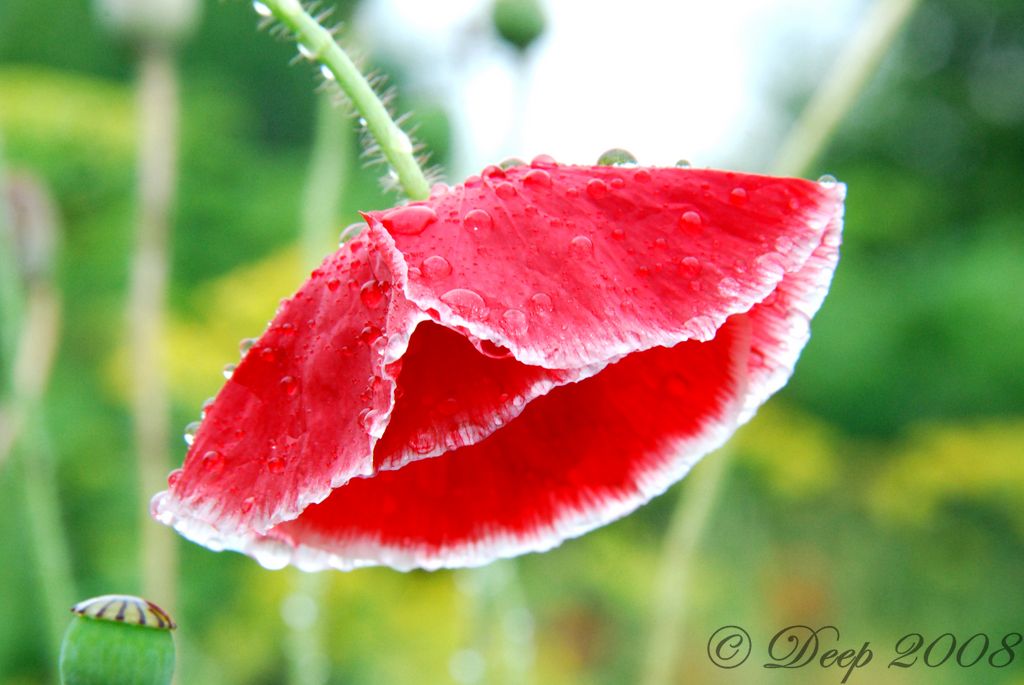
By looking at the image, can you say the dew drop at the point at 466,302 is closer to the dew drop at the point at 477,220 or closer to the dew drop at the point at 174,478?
the dew drop at the point at 477,220

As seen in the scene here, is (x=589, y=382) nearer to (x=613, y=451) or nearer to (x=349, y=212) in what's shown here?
(x=613, y=451)

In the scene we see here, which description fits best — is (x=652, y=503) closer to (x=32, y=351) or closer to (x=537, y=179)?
(x=32, y=351)

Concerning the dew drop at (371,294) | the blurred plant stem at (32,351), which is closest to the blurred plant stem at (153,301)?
the blurred plant stem at (32,351)

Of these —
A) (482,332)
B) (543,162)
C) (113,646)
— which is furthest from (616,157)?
(113,646)

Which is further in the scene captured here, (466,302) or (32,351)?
(32,351)

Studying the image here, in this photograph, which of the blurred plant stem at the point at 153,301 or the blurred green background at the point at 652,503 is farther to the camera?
the blurred green background at the point at 652,503

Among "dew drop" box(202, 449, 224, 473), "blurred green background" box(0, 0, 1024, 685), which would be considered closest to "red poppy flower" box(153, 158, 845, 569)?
"dew drop" box(202, 449, 224, 473)

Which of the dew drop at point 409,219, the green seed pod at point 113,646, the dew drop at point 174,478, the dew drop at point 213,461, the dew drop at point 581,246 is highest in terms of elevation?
the dew drop at point 409,219
